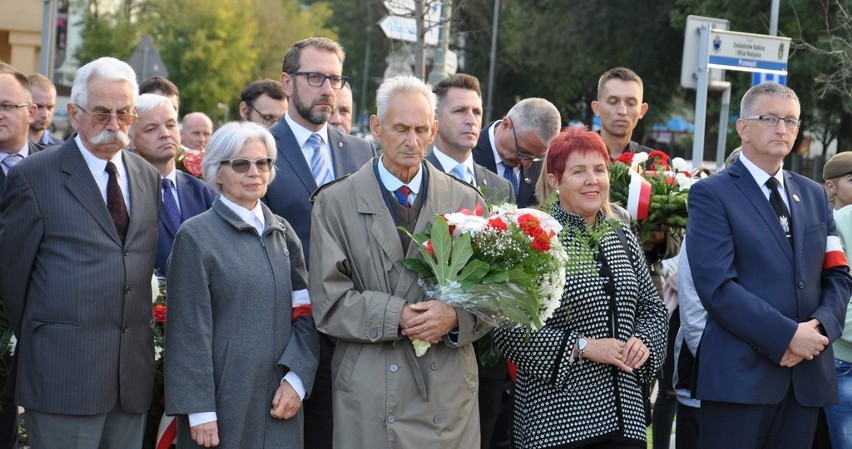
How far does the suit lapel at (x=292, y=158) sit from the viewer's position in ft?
19.9

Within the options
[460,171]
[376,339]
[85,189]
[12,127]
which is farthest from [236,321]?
[12,127]

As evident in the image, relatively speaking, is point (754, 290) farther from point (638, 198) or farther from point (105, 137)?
point (105, 137)

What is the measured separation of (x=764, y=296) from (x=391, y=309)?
1944 millimetres

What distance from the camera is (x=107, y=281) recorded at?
16.1 ft

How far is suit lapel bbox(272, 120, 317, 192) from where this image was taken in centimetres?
607

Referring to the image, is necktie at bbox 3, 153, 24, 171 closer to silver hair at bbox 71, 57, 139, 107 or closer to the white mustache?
silver hair at bbox 71, 57, 139, 107

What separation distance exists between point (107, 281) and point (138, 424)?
736 millimetres

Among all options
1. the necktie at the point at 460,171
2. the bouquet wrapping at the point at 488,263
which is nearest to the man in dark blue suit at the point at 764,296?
the bouquet wrapping at the point at 488,263

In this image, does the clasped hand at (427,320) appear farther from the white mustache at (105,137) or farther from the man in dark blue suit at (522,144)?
the man in dark blue suit at (522,144)

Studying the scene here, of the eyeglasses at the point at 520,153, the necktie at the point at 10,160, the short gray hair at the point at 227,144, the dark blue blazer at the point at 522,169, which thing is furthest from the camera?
the eyeglasses at the point at 520,153

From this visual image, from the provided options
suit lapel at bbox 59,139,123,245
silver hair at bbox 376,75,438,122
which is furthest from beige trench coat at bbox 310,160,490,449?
suit lapel at bbox 59,139,123,245

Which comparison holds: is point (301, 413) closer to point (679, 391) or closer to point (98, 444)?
point (98, 444)

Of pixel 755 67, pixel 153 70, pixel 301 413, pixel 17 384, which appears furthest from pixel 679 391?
pixel 153 70

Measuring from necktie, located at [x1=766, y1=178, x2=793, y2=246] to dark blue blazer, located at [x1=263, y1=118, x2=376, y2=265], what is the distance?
215cm
